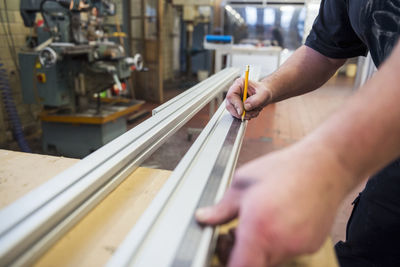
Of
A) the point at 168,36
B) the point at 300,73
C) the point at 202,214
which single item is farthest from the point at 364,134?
the point at 168,36

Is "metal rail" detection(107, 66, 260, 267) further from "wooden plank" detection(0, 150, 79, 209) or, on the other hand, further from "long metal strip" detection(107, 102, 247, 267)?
"wooden plank" detection(0, 150, 79, 209)

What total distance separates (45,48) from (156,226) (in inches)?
81.4

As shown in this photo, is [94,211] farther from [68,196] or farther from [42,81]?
[42,81]

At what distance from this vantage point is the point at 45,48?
6.93 ft

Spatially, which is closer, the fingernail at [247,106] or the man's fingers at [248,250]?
the man's fingers at [248,250]

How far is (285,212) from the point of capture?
317mm

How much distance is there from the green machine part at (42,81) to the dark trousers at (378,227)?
2201 millimetres

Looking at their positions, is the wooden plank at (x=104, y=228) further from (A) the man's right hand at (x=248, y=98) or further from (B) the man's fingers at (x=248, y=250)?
(A) the man's right hand at (x=248, y=98)

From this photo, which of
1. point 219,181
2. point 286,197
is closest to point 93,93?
point 219,181

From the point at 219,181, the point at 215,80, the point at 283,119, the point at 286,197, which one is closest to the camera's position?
the point at 286,197

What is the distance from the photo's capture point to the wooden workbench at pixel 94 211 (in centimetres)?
48

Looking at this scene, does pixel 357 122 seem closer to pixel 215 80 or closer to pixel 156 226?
pixel 156 226

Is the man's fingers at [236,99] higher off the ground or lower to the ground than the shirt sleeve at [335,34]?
lower

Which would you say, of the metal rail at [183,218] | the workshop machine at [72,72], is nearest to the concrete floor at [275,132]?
the workshop machine at [72,72]
